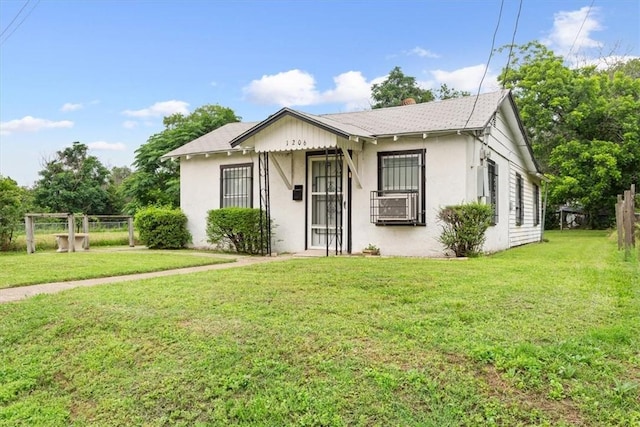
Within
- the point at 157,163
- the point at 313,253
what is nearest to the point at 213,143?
the point at 313,253

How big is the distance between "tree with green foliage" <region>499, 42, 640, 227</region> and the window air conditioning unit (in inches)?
567

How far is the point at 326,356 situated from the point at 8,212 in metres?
12.5

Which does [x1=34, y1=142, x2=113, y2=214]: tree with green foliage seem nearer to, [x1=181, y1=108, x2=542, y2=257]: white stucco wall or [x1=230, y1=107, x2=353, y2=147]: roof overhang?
[x1=181, y1=108, x2=542, y2=257]: white stucco wall

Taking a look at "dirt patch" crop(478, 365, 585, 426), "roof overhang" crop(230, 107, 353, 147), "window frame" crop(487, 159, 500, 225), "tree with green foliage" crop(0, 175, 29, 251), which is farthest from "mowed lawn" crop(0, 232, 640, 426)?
"tree with green foliage" crop(0, 175, 29, 251)

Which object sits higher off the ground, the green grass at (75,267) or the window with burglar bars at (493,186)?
the window with burglar bars at (493,186)

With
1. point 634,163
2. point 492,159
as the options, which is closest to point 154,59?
point 492,159

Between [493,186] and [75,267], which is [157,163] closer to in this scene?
[75,267]

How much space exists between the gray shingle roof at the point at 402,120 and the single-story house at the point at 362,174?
0.03m

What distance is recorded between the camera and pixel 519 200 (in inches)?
579

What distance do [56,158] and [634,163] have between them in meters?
36.2

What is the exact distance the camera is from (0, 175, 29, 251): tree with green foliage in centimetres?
1233

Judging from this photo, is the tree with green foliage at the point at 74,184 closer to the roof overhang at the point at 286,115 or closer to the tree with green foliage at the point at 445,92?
the roof overhang at the point at 286,115

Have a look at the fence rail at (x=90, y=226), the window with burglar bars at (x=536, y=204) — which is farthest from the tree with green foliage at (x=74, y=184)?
the window with burglar bars at (x=536, y=204)

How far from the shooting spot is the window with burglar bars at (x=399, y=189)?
383 inches
